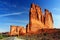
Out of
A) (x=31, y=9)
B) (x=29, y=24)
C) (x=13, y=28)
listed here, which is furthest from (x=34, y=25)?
(x=13, y=28)

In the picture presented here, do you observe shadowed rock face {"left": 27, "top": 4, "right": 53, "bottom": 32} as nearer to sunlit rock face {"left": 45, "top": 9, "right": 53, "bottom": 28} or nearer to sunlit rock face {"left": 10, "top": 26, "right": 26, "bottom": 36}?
sunlit rock face {"left": 45, "top": 9, "right": 53, "bottom": 28}

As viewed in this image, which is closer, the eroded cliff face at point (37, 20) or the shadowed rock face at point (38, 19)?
the eroded cliff face at point (37, 20)

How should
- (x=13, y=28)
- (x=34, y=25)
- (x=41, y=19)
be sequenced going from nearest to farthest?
(x=34, y=25)
(x=41, y=19)
(x=13, y=28)

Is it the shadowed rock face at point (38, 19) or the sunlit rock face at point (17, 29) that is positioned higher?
the shadowed rock face at point (38, 19)

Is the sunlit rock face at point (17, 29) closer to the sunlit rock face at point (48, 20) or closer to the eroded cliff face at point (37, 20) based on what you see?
the eroded cliff face at point (37, 20)

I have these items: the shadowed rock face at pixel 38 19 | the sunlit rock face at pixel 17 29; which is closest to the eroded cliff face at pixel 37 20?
the shadowed rock face at pixel 38 19

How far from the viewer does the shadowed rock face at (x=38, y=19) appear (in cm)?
7556

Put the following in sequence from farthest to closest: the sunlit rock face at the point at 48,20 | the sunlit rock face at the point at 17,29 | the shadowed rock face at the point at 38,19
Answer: the sunlit rock face at the point at 48,20 < the sunlit rock face at the point at 17,29 < the shadowed rock face at the point at 38,19

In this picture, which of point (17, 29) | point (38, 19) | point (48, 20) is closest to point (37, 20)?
point (38, 19)

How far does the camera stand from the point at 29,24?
75.9 m

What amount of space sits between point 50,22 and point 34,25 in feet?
42.1

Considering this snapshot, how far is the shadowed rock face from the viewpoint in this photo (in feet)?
248

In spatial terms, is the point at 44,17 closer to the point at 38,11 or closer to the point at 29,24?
the point at 38,11

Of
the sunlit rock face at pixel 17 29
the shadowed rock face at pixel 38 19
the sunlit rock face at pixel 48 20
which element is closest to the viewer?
the shadowed rock face at pixel 38 19
